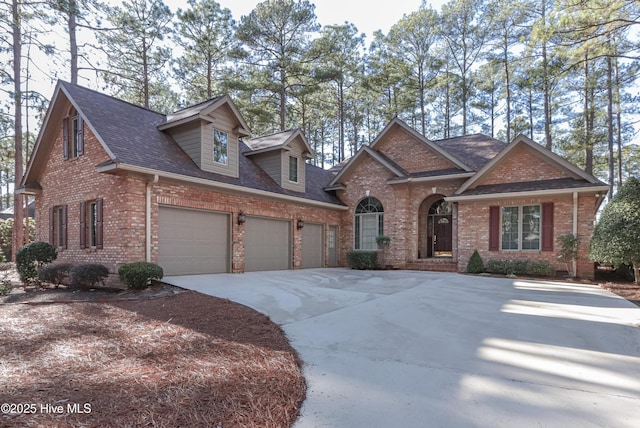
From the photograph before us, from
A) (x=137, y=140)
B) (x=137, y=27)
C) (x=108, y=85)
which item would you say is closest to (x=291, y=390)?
(x=137, y=140)

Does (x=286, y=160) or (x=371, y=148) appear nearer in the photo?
(x=286, y=160)

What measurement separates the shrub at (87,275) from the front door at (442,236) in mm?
14133

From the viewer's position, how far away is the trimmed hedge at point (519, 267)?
1158 cm

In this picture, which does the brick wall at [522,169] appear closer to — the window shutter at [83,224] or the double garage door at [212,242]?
the double garage door at [212,242]

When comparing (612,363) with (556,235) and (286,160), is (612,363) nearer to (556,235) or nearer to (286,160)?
(556,235)

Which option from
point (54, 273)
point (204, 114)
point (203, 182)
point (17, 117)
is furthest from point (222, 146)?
point (17, 117)

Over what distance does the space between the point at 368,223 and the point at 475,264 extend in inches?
194

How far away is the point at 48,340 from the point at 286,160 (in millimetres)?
10427

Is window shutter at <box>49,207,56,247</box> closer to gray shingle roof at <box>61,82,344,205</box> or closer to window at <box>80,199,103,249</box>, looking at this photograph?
window at <box>80,199,103,249</box>

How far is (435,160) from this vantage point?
14.9 metres

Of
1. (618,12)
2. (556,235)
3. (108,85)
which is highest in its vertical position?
(108,85)

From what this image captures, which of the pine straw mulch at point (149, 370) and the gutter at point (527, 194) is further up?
the gutter at point (527, 194)

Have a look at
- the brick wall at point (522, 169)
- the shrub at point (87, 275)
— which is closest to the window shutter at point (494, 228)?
the brick wall at point (522, 169)

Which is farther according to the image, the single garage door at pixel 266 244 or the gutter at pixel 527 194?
the single garage door at pixel 266 244
